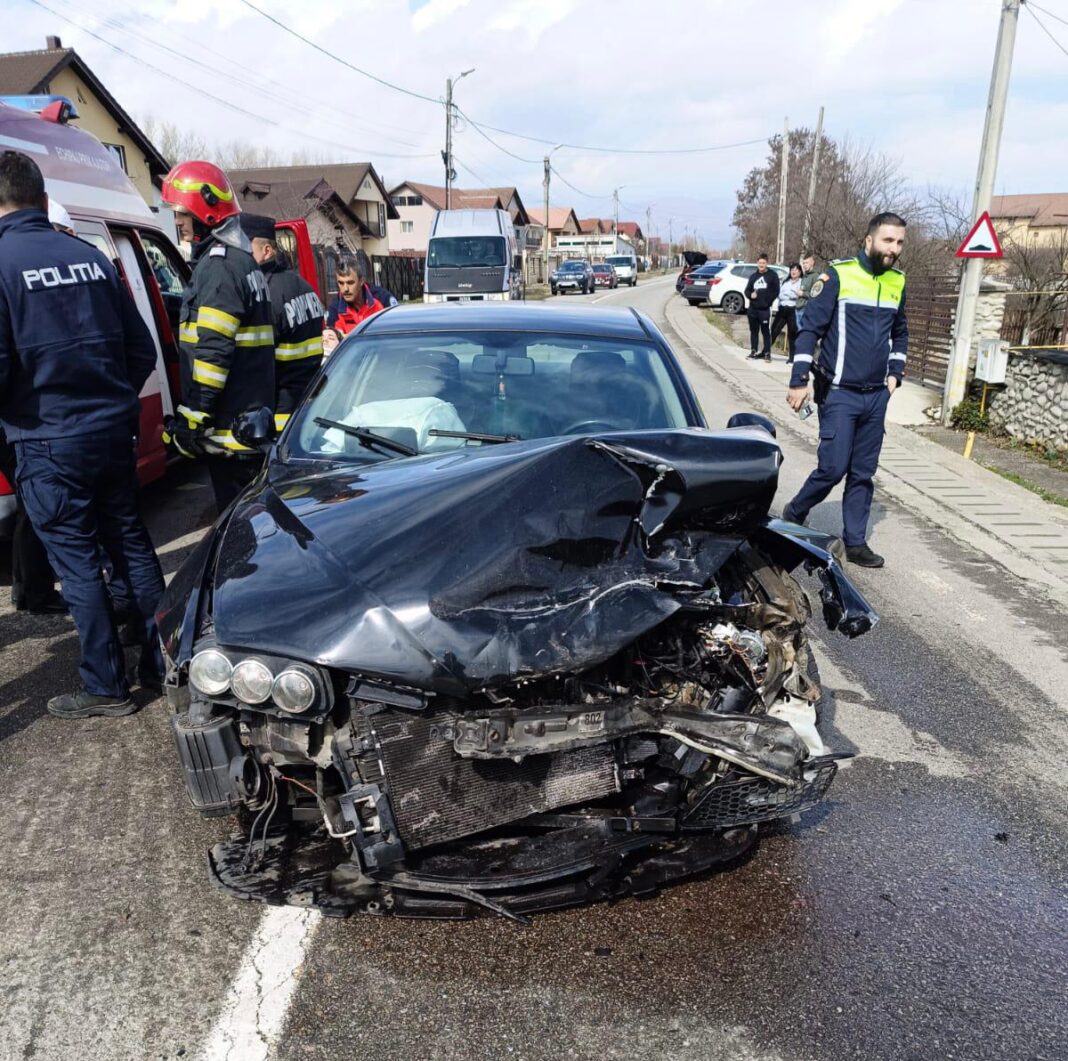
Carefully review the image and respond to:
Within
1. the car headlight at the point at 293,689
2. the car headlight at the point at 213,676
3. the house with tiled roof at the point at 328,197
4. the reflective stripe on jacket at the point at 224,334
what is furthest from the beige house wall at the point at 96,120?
the car headlight at the point at 293,689

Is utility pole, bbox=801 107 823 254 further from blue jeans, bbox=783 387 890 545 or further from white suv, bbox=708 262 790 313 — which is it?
blue jeans, bbox=783 387 890 545

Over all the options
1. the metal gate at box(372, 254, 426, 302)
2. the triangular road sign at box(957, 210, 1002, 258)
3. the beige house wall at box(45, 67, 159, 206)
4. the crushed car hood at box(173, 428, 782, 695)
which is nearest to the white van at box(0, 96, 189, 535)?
the crushed car hood at box(173, 428, 782, 695)

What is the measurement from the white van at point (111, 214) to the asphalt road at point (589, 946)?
10.5 ft

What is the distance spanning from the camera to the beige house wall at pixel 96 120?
2775 cm

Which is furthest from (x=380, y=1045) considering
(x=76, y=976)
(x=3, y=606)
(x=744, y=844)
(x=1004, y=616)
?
(x=1004, y=616)

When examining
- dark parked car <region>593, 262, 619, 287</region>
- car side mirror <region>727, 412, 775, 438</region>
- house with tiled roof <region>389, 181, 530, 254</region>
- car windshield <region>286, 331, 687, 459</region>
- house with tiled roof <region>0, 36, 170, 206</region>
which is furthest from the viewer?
house with tiled roof <region>389, 181, 530, 254</region>

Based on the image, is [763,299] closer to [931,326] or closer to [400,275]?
[931,326]

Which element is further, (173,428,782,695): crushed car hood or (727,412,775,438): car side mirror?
(727,412,775,438): car side mirror

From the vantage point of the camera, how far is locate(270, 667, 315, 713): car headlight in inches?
90.1

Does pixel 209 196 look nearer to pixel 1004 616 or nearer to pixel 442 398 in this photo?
pixel 442 398

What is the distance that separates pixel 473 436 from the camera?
144 inches

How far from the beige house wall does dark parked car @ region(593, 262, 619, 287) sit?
94.2ft

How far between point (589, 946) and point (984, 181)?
35.8 ft

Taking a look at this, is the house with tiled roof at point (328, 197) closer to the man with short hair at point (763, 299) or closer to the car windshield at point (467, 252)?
the car windshield at point (467, 252)
